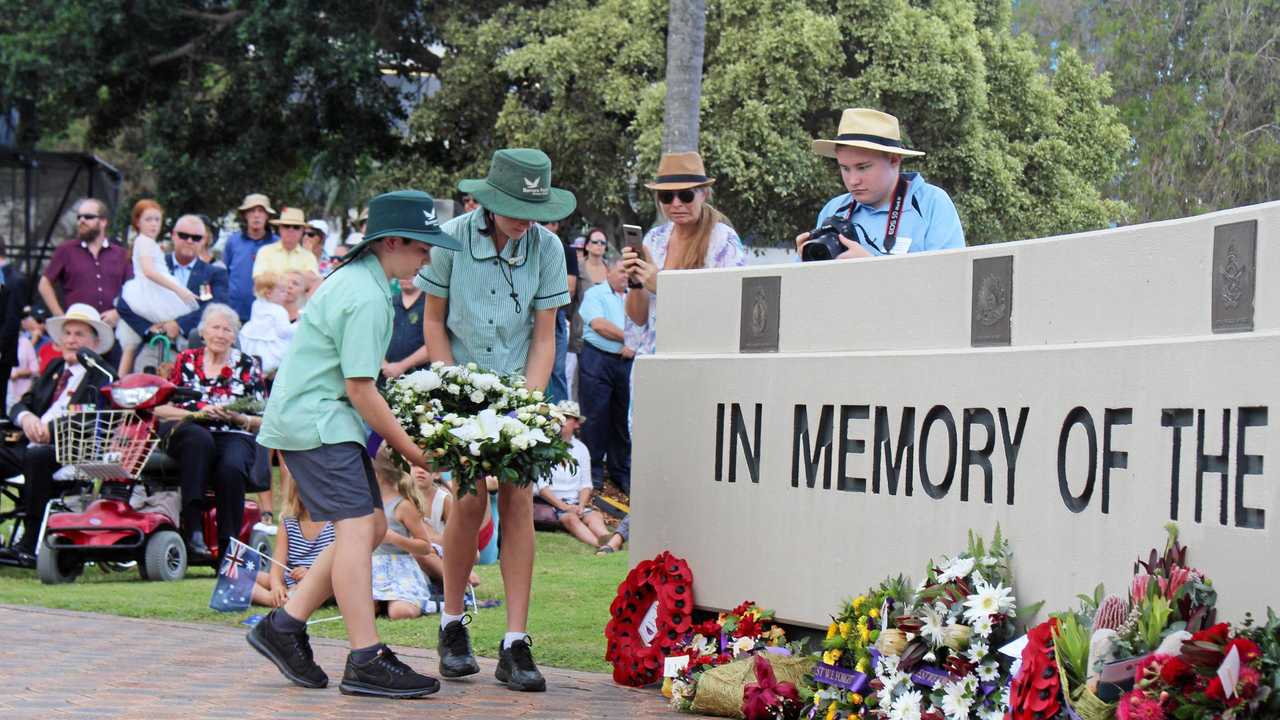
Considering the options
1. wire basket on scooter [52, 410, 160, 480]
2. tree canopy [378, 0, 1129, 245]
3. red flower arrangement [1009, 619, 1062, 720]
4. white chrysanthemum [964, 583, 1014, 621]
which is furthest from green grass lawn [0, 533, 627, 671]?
tree canopy [378, 0, 1129, 245]

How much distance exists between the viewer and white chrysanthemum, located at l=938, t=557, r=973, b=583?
539cm

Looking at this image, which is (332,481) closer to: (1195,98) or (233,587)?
(233,587)

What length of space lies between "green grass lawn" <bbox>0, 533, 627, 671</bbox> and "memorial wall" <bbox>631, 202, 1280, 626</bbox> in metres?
1.12

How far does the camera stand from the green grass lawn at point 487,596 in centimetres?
827

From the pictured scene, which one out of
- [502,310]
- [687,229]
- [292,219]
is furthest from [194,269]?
[502,310]

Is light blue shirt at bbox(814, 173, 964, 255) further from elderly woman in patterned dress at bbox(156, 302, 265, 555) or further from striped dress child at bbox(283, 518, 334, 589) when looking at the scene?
elderly woman in patterned dress at bbox(156, 302, 265, 555)

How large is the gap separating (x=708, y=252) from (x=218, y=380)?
4992 millimetres

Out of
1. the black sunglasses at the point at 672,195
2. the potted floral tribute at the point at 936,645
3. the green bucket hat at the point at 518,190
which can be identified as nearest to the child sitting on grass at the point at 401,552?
the black sunglasses at the point at 672,195

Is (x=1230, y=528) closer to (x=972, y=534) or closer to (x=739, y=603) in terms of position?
(x=972, y=534)

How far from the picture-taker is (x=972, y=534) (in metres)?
5.54

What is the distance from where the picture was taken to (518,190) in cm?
691

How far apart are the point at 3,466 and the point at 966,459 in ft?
28.1

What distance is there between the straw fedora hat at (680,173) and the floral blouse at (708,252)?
25cm

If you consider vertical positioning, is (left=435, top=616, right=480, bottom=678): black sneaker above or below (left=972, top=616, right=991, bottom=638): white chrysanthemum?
below
